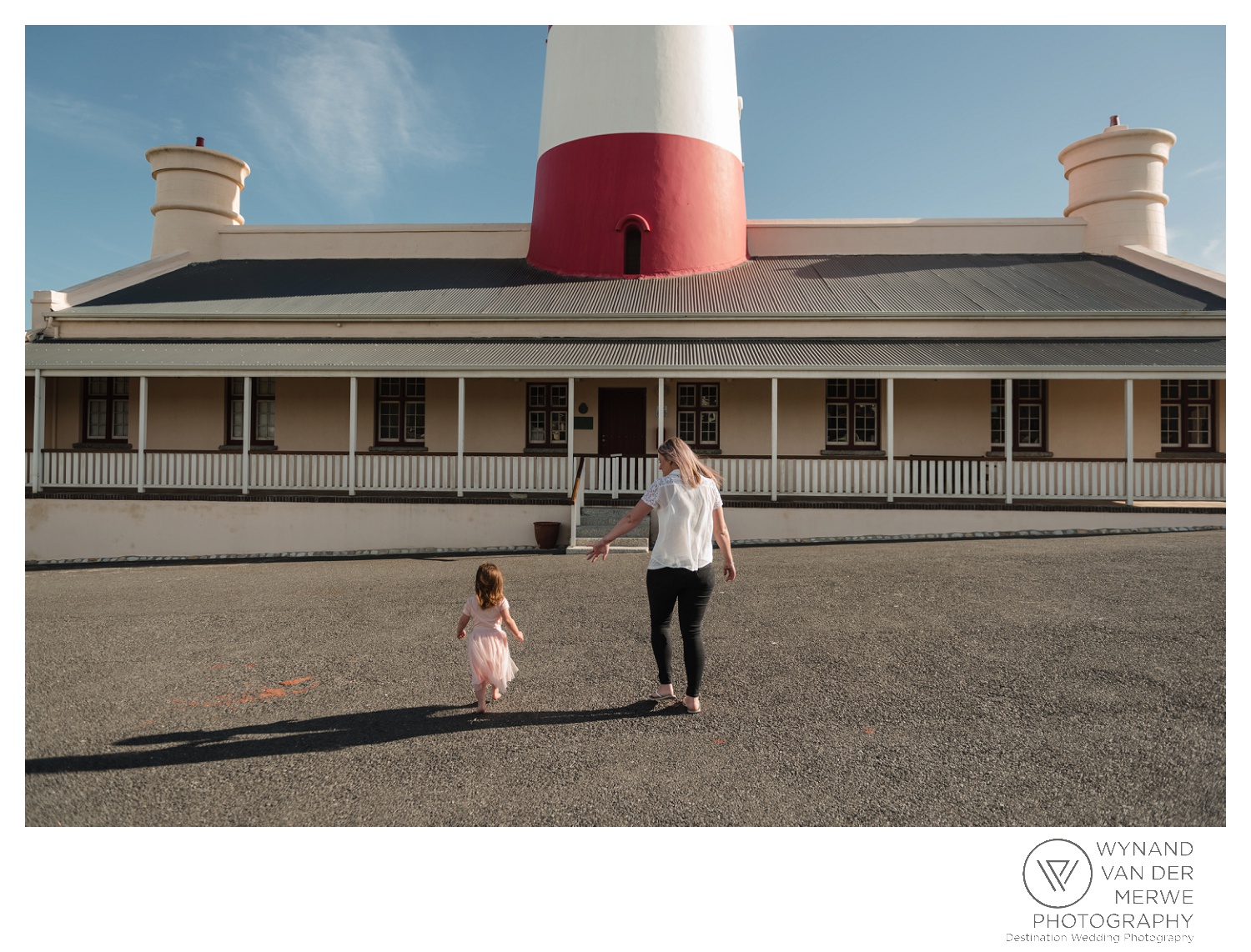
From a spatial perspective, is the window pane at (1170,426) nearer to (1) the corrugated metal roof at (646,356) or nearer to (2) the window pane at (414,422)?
(1) the corrugated metal roof at (646,356)

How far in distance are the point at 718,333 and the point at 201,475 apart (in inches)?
412

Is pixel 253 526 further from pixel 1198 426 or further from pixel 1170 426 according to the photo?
pixel 1198 426

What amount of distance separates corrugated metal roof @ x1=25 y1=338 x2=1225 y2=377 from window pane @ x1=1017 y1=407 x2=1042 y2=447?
1.38 metres

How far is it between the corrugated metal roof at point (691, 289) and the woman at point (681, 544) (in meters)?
10.8

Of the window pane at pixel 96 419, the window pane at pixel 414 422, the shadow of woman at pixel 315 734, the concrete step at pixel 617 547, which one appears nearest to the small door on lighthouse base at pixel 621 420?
the concrete step at pixel 617 547

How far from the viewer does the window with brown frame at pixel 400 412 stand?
1410 centimetres

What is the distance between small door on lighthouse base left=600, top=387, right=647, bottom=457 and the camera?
14164mm

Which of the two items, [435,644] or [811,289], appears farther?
[811,289]

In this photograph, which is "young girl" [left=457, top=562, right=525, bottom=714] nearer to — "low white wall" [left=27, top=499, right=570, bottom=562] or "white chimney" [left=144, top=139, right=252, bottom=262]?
"low white wall" [left=27, top=499, right=570, bottom=562]

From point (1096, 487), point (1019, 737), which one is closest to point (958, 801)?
point (1019, 737)

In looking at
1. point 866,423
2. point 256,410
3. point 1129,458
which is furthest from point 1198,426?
point 256,410

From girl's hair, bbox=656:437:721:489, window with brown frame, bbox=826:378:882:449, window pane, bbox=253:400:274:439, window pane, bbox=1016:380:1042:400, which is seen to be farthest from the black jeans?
window pane, bbox=253:400:274:439

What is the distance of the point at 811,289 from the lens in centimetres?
1531

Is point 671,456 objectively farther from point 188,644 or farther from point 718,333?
point 718,333
